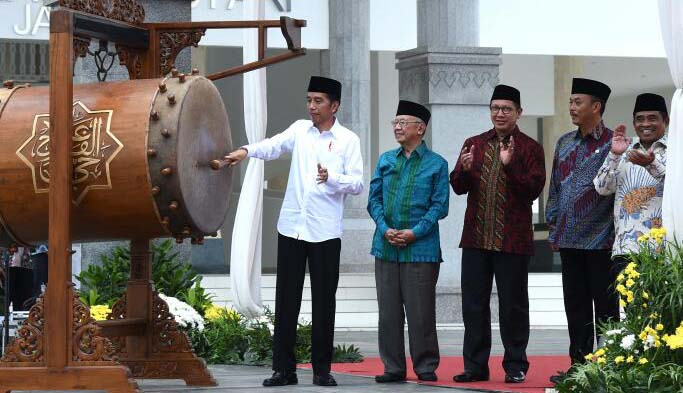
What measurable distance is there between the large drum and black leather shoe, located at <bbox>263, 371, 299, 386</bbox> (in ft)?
4.07

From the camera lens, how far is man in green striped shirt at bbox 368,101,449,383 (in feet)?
29.9

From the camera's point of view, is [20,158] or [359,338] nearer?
[20,158]

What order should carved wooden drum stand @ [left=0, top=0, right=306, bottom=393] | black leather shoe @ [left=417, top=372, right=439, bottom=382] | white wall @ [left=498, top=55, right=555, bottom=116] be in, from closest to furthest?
1. carved wooden drum stand @ [left=0, top=0, right=306, bottom=393]
2. black leather shoe @ [left=417, top=372, right=439, bottom=382]
3. white wall @ [left=498, top=55, right=555, bottom=116]

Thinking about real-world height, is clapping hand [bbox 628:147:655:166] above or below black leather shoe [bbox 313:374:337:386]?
above

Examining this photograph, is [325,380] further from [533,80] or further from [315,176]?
[533,80]

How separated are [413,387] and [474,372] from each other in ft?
1.87

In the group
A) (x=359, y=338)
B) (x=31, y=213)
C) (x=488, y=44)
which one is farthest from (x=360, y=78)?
(x=31, y=213)

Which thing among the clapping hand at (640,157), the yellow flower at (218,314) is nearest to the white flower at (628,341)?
the clapping hand at (640,157)

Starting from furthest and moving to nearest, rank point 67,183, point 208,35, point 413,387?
1. point 208,35
2. point 413,387
3. point 67,183

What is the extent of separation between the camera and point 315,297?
8.86m

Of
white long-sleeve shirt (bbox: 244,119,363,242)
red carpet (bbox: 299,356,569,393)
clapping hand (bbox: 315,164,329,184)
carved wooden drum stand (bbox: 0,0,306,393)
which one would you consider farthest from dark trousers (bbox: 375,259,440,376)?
carved wooden drum stand (bbox: 0,0,306,393)

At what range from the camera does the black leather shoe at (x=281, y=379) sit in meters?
8.70

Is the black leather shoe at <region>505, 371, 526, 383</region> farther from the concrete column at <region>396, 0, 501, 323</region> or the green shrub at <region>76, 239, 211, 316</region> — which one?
the concrete column at <region>396, 0, 501, 323</region>

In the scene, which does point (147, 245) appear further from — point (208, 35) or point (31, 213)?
point (208, 35)
